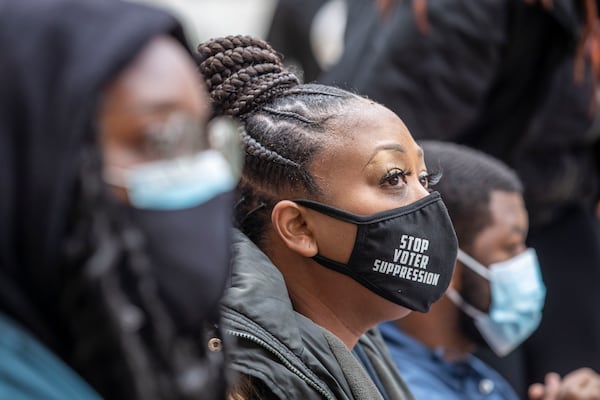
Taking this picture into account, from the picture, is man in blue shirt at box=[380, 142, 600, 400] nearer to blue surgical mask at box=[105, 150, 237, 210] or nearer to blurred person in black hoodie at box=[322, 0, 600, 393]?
blurred person in black hoodie at box=[322, 0, 600, 393]

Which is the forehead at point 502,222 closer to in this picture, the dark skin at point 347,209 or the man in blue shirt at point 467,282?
the man in blue shirt at point 467,282

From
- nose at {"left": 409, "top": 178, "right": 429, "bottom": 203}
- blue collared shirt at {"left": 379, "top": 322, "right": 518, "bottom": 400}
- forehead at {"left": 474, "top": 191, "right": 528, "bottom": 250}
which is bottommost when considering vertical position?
blue collared shirt at {"left": 379, "top": 322, "right": 518, "bottom": 400}

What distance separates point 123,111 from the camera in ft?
4.81

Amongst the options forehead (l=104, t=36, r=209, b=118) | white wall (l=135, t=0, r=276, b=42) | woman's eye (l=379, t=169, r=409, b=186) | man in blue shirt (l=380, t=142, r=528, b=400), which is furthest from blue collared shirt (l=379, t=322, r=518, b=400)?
white wall (l=135, t=0, r=276, b=42)

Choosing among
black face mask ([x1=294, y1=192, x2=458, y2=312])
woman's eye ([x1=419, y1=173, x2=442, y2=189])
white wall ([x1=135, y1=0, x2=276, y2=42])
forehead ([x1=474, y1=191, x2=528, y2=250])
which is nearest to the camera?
black face mask ([x1=294, y1=192, x2=458, y2=312])

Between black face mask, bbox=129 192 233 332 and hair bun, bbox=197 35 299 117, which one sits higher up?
black face mask, bbox=129 192 233 332

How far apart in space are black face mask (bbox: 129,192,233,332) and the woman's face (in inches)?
30.4

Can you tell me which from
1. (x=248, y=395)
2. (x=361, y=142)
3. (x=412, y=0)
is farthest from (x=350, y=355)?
(x=412, y=0)

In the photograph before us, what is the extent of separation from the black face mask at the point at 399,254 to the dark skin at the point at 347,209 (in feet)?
0.06

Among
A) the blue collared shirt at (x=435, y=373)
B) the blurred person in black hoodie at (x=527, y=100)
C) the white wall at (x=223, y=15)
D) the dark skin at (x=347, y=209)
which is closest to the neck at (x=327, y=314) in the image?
the dark skin at (x=347, y=209)

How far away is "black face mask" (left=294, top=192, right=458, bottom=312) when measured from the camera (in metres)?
2.28

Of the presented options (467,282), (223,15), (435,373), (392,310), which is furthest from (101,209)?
(223,15)

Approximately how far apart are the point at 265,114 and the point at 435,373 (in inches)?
43.6

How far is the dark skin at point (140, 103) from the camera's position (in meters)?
1.46
